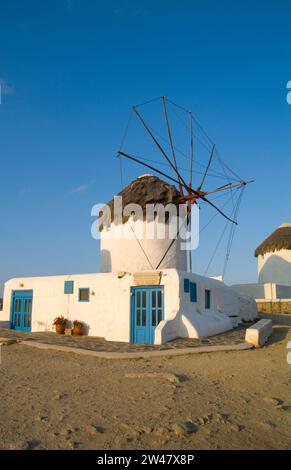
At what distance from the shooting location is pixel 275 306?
91.5 ft

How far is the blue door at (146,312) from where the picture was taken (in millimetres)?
13867

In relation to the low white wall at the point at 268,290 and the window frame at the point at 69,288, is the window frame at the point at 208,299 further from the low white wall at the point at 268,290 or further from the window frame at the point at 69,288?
the low white wall at the point at 268,290

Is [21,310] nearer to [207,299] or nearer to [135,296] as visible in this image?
[135,296]

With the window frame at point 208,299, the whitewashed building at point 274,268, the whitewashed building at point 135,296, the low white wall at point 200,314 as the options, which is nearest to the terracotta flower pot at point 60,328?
the whitewashed building at point 135,296

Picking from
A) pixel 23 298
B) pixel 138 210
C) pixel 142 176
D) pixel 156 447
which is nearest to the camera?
pixel 156 447

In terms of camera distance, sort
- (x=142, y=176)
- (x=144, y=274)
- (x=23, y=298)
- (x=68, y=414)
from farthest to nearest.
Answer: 1. (x=142, y=176)
2. (x=23, y=298)
3. (x=144, y=274)
4. (x=68, y=414)

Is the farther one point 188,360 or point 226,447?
point 188,360

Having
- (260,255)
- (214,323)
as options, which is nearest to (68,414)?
(214,323)

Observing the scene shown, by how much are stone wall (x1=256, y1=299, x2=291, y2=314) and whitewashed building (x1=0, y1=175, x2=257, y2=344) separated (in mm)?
7464

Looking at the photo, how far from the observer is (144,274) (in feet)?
46.7

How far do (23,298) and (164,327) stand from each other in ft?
29.5

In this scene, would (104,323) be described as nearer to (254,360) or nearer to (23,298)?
(23,298)

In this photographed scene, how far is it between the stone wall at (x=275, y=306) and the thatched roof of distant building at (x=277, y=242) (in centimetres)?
685

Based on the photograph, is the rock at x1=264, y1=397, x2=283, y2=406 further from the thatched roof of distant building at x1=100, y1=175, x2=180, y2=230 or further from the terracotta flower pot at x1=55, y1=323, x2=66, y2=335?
the thatched roof of distant building at x1=100, y1=175, x2=180, y2=230
